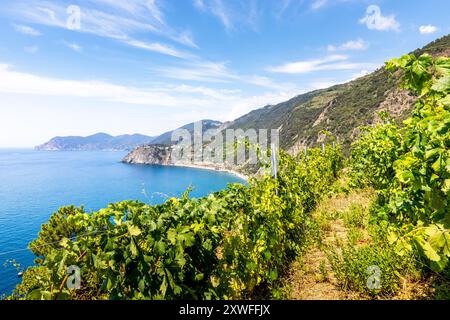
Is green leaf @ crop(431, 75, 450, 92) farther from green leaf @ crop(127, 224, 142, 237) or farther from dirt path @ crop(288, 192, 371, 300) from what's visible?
dirt path @ crop(288, 192, 371, 300)

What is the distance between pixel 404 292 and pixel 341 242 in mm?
1953

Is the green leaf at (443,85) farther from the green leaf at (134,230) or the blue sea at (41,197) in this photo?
the blue sea at (41,197)

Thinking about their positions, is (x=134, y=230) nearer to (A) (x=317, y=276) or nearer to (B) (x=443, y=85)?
(B) (x=443, y=85)

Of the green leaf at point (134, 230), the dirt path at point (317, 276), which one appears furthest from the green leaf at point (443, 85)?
the dirt path at point (317, 276)

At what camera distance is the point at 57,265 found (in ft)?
7.44

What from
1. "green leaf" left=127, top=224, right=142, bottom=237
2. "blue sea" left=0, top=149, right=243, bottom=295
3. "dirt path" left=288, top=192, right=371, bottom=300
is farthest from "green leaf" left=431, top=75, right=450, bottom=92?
"blue sea" left=0, top=149, right=243, bottom=295

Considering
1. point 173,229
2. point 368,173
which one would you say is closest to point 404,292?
point 173,229

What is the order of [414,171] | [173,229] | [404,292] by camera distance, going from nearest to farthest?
[414,171], [173,229], [404,292]

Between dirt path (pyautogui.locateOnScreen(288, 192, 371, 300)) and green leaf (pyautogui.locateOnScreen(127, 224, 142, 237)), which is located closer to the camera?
green leaf (pyautogui.locateOnScreen(127, 224, 142, 237))

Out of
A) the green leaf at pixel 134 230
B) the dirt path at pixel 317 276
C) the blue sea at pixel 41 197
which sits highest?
the green leaf at pixel 134 230

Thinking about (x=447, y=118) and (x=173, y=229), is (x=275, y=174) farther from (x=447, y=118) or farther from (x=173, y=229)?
(x=447, y=118)

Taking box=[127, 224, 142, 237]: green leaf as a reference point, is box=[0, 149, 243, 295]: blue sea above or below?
below
